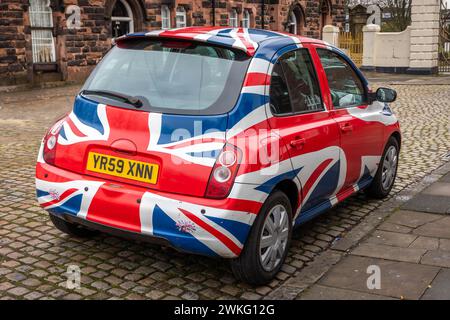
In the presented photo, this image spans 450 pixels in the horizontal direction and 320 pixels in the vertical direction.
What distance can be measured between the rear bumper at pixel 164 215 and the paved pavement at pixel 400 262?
28.0 inches

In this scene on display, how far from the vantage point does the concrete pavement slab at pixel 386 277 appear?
13.2 ft

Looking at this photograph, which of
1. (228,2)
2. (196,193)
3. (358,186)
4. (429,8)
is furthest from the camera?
(228,2)

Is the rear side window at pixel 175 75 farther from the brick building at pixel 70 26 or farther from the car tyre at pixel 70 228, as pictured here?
the brick building at pixel 70 26

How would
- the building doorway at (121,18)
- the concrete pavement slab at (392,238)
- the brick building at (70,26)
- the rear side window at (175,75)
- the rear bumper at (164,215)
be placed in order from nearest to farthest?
the rear bumper at (164,215)
the rear side window at (175,75)
the concrete pavement slab at (392,238)
the brick building at (70,26)
the building doorway at (121,18)

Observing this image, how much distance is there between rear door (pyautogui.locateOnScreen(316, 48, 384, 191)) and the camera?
514cm

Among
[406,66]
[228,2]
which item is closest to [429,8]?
[406,66]

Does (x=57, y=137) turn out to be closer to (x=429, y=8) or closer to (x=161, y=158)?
(x=161, y=158)

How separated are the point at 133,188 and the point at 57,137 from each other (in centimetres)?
87

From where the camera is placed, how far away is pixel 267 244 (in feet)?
13.4

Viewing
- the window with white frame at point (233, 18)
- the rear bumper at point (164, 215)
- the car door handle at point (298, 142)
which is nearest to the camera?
the rear bumper at point (164, 215)

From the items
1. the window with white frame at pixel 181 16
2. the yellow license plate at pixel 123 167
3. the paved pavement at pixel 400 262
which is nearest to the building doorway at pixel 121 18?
the window with white frame at pixel 181 16

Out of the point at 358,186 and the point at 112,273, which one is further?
the point at 358,186

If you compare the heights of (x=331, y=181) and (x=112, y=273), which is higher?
(x=331, y=181)
